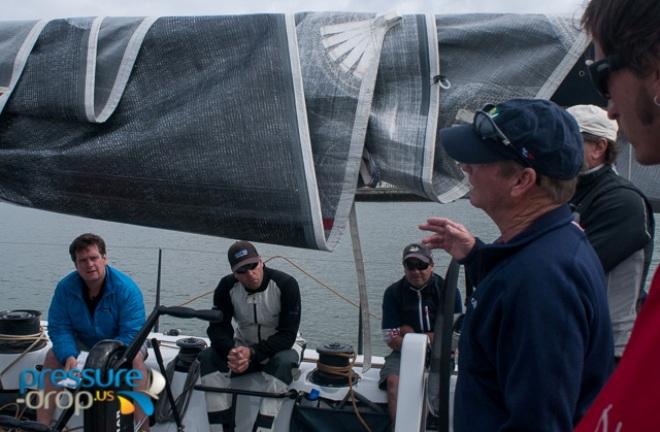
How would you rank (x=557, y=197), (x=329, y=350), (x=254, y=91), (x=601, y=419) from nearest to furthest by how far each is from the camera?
1. (x=601, y=419)
2. (x=557, y=197)
3. (x=254, y=91)
4. (x=329, y=350)

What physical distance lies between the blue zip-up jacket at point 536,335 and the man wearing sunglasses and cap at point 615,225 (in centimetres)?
51

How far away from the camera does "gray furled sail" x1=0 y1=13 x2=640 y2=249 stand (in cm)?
202

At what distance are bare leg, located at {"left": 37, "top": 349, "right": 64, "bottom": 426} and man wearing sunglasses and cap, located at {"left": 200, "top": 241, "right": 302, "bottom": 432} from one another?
780 millimetres

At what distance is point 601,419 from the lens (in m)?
0.55

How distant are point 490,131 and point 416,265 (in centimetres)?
219

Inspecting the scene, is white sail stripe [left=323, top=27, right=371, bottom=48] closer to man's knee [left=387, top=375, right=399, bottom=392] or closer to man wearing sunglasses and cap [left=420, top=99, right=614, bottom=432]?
man wearing sunglasses and cap [left=420, top=99, right=614, bottom=432]

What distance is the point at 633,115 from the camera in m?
0.70

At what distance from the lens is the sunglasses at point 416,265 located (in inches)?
132

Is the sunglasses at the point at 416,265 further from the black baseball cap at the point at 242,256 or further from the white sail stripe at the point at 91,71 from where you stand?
the white sail stripe at the point at 91,71

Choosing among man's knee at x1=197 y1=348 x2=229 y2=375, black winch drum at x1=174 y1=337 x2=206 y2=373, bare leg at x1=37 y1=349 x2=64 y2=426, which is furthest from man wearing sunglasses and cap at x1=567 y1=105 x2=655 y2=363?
bare leg at x1=37 y1=349 x2=64 y2=426

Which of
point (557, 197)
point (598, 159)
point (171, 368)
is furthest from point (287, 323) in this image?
point (557, 197)

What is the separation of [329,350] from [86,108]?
1.57m

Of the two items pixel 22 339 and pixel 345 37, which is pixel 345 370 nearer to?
pixel 345 37

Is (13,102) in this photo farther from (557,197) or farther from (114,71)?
(557,197)
